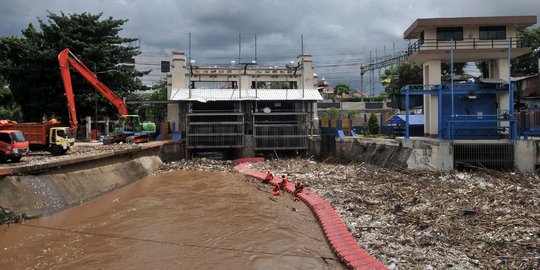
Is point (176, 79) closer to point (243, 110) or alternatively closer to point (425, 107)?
point (243, 110)

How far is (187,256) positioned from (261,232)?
8.82ft

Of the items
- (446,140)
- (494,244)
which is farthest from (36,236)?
(446,140)

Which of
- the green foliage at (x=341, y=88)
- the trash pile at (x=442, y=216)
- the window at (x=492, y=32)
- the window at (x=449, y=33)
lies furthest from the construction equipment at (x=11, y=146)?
the green foliage at (x=341, y=88)

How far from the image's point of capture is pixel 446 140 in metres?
20.0

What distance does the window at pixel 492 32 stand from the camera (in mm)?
26391

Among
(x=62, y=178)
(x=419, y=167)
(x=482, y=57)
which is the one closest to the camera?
(x=62, y=178)

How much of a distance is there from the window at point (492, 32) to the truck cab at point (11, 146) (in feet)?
87.5

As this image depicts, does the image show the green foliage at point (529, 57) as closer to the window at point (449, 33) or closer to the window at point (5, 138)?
the window at point (449, 33)

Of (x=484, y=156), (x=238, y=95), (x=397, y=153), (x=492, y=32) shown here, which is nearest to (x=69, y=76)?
(x=238, y=95)

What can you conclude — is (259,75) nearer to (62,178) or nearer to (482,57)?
(482,57)

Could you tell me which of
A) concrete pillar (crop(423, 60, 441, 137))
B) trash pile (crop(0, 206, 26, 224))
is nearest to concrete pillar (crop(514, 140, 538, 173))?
concrete pillar (crop(423, 60, 441, 137))

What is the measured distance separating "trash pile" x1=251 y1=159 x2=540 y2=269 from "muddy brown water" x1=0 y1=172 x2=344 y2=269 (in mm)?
1288

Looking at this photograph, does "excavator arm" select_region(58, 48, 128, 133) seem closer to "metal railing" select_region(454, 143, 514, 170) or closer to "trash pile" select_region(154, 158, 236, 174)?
"trash pile" select_region(154, 158, 236, 174)

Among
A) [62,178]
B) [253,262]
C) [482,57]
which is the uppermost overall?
[482,57]
